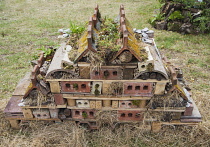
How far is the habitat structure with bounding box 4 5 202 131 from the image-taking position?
3342 mm

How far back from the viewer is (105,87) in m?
3.63

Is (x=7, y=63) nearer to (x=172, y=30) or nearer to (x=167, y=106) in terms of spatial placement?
(x=167, y=106)

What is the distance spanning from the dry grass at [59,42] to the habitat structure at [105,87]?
0.23 metres

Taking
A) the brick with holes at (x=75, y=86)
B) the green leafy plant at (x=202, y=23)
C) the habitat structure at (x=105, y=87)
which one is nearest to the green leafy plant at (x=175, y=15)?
the green leafy plant at (x=202, y=23)

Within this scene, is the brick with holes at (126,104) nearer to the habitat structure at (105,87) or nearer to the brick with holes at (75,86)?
the habitat structure at (105,87)

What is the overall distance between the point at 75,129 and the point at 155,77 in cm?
196

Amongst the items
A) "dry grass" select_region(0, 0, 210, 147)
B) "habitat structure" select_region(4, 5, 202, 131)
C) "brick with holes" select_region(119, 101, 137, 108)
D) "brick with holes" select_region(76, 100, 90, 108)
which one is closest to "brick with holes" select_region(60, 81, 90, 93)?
Result: "habitat structure" select_region(4, 5, 202, 131)

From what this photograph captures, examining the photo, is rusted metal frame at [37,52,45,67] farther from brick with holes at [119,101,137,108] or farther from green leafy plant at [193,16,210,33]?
green leafy plant at [193,16,210,33]

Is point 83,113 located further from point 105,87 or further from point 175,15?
point 175,15

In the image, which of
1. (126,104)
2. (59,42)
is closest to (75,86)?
(126,104)

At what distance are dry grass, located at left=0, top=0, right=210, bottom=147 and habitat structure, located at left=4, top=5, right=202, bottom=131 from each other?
23cm

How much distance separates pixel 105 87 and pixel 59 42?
17.6ft

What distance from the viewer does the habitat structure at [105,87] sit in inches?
132

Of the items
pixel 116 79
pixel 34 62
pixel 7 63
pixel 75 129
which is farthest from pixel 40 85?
pixel 7 63
